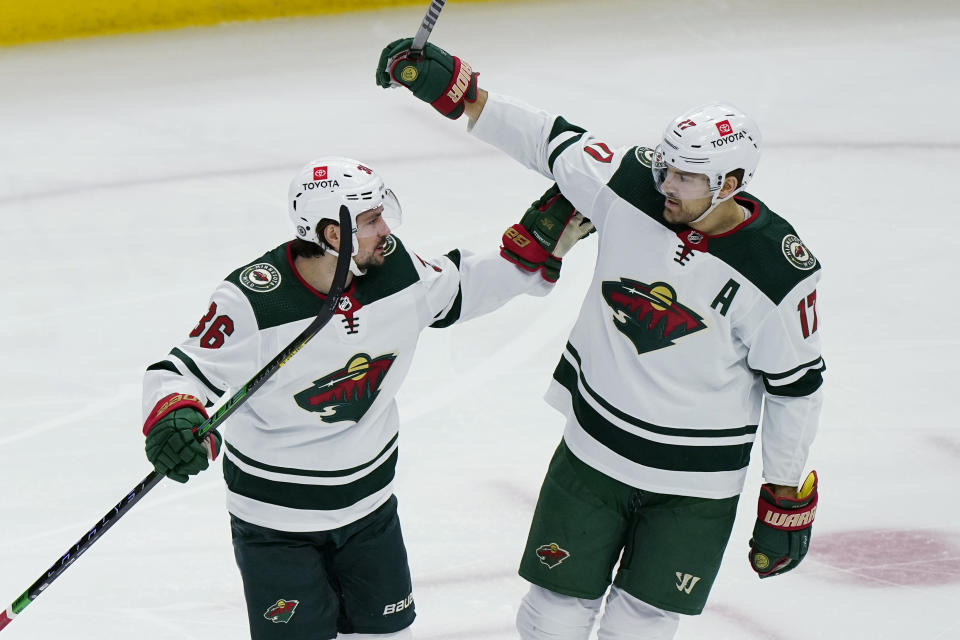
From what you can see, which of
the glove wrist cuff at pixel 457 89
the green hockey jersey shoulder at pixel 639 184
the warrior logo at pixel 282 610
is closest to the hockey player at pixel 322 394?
the warrior logo at pixel 282 610

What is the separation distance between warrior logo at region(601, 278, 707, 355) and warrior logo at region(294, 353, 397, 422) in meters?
0.48

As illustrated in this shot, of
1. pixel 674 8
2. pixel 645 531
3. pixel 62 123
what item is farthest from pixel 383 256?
pixel 674 8

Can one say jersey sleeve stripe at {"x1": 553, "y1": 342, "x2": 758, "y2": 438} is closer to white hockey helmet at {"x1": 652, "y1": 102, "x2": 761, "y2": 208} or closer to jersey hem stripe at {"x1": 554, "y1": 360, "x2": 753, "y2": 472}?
jersey hem stripe at {"x1": 554, "y1": 360, "x2": 753, "y2": 472}

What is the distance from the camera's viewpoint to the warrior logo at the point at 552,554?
2965 mm

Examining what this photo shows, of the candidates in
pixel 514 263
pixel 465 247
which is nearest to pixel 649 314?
pixel 514 263

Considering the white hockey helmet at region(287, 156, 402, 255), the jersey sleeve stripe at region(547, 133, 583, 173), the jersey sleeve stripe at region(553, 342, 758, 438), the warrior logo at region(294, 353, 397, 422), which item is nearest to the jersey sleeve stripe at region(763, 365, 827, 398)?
the jersey sleeve stripe at region(553, 342, 758, 438)

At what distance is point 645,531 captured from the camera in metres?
2.94

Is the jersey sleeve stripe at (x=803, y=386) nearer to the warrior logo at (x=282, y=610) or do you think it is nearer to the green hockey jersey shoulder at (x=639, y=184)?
the green hockey jersey shoulder at (x=639, y=184)

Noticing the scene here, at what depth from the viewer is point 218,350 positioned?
2.61m

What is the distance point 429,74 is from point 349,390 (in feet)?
2.40

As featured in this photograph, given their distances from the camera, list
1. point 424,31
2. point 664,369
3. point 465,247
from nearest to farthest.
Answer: point 664,369 → point 424,31 → point 465,247

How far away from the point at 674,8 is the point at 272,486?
6064 millimetres

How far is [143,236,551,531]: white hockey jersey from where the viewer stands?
8.57 feet

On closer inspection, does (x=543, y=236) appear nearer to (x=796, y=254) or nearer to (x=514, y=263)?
(x=514, y=263)
